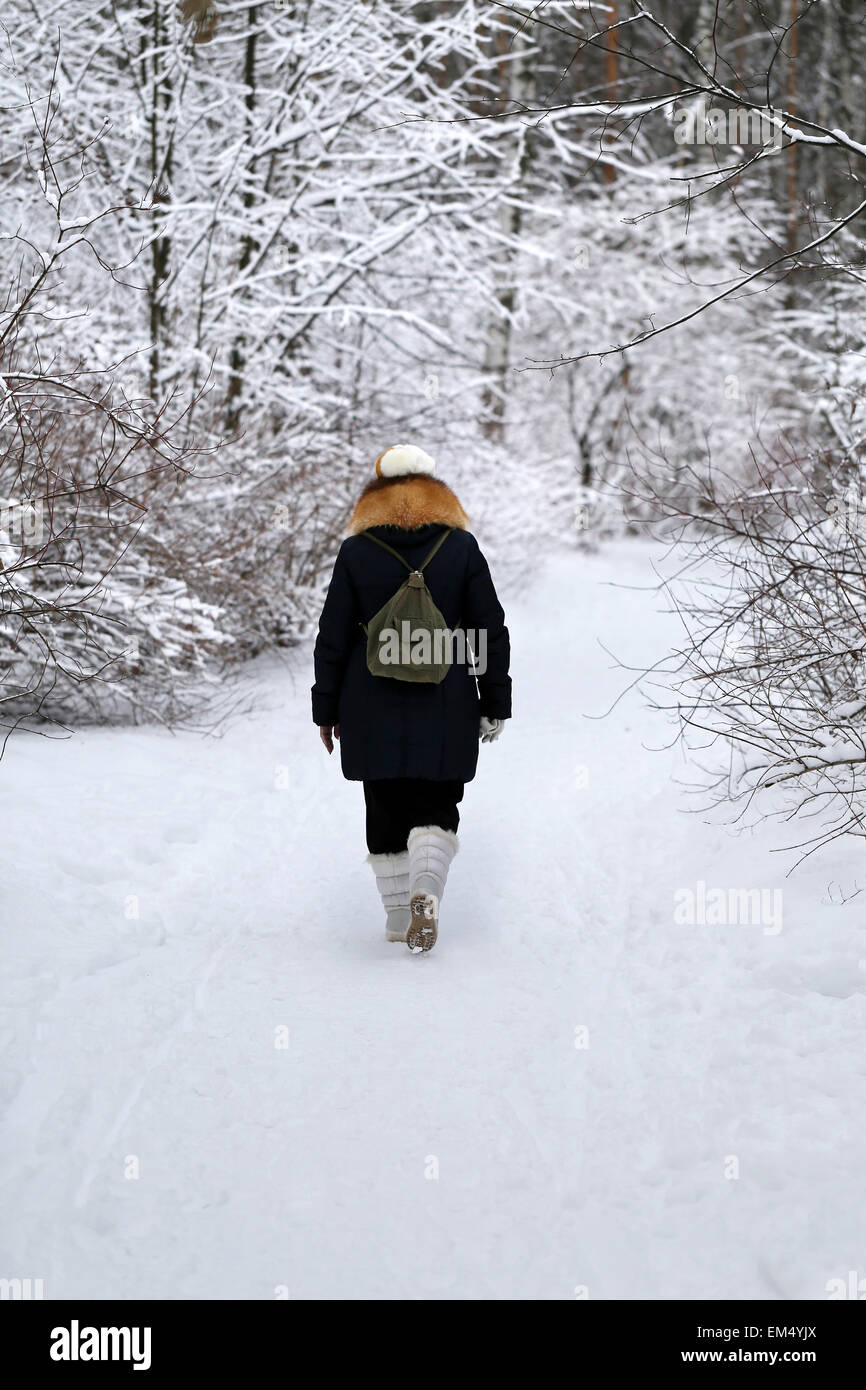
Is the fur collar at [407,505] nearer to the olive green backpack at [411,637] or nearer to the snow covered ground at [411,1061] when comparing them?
the olive green backpack at [411,637]

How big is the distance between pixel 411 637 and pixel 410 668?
0.12 m

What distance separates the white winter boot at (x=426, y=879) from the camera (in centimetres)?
422

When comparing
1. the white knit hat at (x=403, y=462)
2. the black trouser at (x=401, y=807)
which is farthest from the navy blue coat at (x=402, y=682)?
the white knit hat at (x=403, y=462)

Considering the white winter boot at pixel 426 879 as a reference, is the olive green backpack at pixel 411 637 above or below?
above

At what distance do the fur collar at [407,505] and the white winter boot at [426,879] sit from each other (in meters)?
1.20

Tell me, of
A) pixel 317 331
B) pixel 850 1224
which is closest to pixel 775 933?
pixel 850 1224

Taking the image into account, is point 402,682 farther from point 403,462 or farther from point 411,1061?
point 411,1061

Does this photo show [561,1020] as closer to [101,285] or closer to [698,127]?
[698,127]

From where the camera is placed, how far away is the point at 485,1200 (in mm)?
2635

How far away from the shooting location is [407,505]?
4277 millimetres

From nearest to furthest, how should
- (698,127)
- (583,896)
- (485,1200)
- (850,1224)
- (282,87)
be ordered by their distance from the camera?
(850,1224), (485,1200), (698,127), (583,896), (282,87)

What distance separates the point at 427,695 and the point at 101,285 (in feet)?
24.3

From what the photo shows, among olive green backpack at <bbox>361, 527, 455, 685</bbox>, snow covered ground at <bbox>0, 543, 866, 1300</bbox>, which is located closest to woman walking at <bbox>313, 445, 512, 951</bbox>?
olive green backpack at <bbox>361, 527, 455, 685</bbox>

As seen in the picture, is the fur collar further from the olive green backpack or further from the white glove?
the white glove
